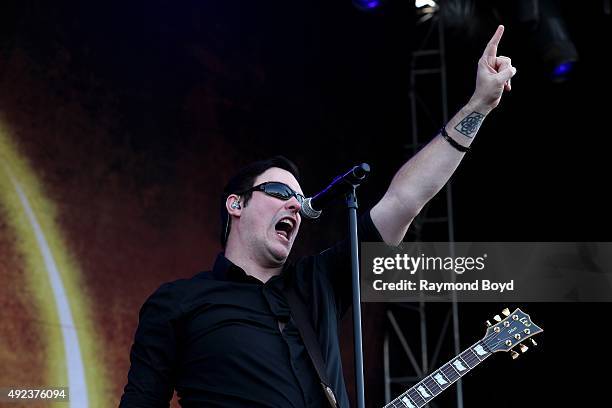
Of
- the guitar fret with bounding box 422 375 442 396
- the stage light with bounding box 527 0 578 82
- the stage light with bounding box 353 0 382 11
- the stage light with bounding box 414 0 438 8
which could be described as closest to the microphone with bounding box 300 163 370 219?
the guitar fret with bounding box 422 375 442 396

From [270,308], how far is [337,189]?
53cm

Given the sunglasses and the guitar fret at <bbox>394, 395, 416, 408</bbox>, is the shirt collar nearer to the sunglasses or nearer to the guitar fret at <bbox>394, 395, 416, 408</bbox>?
the sunglasses

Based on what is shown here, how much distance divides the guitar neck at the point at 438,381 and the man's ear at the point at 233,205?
0.81 metres

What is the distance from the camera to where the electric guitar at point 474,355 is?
307 centimetres

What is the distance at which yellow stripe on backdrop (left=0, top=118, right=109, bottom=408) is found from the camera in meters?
4.48

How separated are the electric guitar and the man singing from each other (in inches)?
19.3

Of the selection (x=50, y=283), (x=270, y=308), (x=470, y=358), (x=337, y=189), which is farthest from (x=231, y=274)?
(x=50, y=283)

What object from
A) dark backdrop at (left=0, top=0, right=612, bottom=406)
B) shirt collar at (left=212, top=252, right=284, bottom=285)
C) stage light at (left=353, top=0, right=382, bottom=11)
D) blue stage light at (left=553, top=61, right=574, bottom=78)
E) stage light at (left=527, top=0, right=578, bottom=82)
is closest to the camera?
shirt collar at (left=212, top=252, right=284, bottom=285)

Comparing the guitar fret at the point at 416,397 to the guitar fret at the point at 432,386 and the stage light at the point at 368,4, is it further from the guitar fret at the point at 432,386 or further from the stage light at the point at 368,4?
the stage light at the point at 368,4

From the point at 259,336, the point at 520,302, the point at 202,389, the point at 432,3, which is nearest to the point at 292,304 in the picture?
the point at 259,336

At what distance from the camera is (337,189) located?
7.39 feet

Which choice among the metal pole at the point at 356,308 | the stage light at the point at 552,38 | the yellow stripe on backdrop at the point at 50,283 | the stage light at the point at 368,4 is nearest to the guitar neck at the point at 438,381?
the metal pole at the point at 356,308

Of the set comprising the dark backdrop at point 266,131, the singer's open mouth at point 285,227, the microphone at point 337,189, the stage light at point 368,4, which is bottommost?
the microphone at point 337,189

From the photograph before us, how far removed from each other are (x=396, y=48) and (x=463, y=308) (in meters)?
1.95
